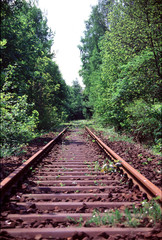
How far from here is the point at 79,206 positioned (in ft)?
9.43

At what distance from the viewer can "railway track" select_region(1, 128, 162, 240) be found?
2.18 m

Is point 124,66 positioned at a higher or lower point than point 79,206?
higher

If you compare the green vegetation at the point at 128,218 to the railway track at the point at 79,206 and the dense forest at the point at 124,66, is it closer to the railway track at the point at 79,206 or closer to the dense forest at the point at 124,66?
the railway track at the point at 79,206

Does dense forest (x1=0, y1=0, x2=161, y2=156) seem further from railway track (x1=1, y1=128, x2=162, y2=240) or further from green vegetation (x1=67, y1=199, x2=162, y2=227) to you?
green vegetation (x1=67, y1=199, x2=162, y2=227)

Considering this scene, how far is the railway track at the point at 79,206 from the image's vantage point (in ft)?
7.15

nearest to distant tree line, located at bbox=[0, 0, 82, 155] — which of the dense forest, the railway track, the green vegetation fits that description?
the dense forest

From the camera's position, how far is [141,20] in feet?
29.7

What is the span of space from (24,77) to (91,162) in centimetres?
652

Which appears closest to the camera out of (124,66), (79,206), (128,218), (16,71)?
(128,218)

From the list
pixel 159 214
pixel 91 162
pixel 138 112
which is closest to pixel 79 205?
pixel 159 214

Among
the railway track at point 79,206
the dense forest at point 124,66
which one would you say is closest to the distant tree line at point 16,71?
the dense forest at point 124,66

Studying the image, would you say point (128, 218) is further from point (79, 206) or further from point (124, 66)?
point (124, 66)

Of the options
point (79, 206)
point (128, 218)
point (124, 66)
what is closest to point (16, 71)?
point (124, 66)

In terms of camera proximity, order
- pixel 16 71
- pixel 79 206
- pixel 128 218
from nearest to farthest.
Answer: pixel 128 218 → pixel 79 206 → pixel 16 71
